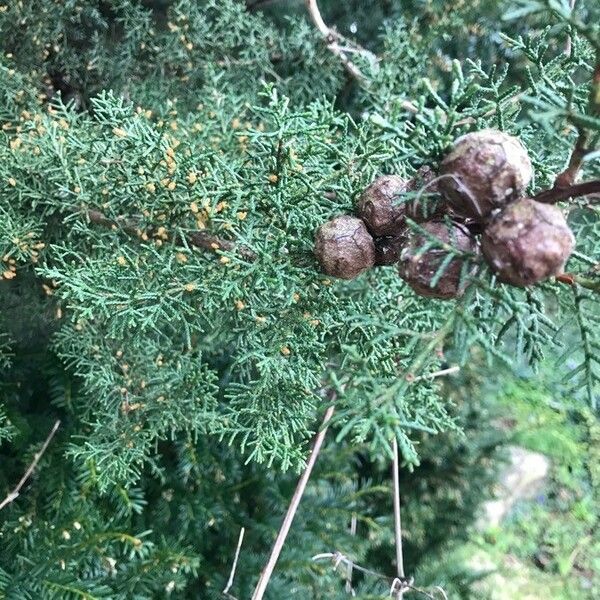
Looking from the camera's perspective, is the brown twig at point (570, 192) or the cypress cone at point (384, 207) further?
the cypress cone at point (384, 207)

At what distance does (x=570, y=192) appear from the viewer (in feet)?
1.72

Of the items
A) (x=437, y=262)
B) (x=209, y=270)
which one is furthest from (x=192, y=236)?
(x=437, y=262)

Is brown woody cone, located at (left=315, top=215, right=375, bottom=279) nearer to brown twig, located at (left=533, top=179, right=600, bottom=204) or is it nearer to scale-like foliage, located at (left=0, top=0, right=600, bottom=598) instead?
scale-like foliage, located at (left=0, top=0, right=600, bottom=598)

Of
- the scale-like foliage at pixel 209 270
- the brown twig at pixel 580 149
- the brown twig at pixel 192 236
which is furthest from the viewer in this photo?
the brown twig at pixel 192 236

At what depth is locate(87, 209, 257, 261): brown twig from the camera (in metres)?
0.73

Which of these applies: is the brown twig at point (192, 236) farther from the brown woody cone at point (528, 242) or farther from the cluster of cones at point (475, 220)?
the brown woody cone at point (528, 242)

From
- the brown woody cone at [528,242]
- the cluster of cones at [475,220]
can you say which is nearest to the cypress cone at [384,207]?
the cluster of cones at [475,220]

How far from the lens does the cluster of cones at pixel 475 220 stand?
488 millimetres

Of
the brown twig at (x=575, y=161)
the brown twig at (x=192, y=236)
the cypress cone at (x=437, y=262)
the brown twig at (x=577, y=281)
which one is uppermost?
the brown twig at (x=575, y=161)

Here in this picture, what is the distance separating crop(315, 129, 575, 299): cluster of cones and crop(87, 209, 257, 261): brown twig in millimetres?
186

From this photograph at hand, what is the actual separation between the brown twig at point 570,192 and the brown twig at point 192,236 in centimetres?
32

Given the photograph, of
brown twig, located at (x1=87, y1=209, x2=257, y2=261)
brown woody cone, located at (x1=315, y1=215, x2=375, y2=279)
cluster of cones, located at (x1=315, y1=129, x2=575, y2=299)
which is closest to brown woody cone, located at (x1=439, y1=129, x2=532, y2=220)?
cluster of cones, located at (x1=315, y1=129, x2=575, y2=299)

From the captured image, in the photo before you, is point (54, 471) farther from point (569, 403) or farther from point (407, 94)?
point (569, 403)

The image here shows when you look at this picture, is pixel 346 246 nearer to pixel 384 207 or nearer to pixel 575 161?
pixel 384 207
